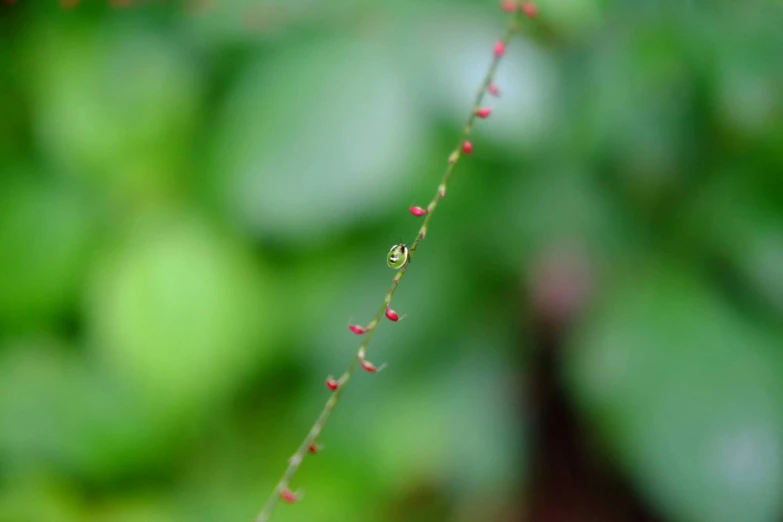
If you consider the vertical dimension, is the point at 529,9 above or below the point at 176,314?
above

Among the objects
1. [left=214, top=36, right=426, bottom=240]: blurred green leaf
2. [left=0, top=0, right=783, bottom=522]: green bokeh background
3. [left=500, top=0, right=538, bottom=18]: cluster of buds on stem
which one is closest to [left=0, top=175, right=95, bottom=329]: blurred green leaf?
[left=0, top=0, right=783, bottom=522]: green bokeh background

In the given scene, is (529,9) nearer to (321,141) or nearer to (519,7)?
(519,7)

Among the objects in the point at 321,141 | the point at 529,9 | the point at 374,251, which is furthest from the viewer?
the point at 374,251

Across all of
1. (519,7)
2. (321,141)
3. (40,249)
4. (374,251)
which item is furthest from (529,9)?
(40,249)

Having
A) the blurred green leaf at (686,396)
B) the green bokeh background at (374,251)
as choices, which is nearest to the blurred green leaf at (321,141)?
the green bokeh background at (374,251)

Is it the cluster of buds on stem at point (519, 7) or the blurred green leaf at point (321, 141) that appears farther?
the blurred green leaf at point (321, 141)

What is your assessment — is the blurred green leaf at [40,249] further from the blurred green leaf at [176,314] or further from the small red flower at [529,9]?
the small red flower at [529,9]

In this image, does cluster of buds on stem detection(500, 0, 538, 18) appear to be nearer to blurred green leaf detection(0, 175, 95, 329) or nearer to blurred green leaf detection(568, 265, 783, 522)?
blurred green leaf detection(568, 265, 783, 522)

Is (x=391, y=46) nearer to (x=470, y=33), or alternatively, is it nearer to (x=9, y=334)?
(x=470, y=33)

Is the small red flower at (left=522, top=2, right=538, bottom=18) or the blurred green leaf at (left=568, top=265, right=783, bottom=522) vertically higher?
the small red flower at (left=522, top=2, right=538, bottom=18)

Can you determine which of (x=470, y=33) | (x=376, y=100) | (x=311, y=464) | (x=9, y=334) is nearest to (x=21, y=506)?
(x=9, y=334)
